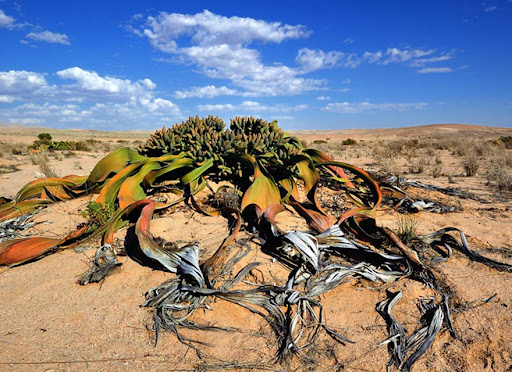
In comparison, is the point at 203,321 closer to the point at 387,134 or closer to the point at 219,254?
the point at 219,254

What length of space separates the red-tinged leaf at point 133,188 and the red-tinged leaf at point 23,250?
659 mm

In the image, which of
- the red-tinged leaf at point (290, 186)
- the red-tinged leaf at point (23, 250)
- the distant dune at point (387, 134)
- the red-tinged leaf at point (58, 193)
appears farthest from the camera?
the distant dune at point (387, 134)

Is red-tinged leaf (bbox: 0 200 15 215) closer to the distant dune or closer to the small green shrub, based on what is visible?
the small green shrub

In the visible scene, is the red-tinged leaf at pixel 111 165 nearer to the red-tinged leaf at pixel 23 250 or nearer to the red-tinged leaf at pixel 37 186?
the red-tinged leaf at pixel 37 186

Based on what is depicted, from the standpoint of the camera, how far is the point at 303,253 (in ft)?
6.94

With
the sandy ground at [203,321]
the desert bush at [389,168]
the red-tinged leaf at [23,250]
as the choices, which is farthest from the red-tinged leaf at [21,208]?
the desert bush at [389,168]

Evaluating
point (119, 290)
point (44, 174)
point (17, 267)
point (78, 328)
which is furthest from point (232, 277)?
point (44, 174)

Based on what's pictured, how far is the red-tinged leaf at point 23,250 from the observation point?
A: 7.91ft

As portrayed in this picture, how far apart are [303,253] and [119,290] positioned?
1241 millimetres

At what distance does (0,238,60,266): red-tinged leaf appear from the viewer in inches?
95.0

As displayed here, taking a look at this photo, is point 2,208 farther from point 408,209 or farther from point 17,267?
point 408,209

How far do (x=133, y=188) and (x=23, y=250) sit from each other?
101 cm

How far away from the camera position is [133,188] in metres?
3.13

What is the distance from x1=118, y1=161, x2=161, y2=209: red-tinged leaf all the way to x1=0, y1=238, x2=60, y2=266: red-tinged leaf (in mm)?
659
